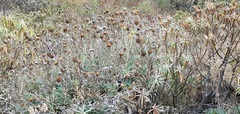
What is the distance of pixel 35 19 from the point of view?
7504 mm

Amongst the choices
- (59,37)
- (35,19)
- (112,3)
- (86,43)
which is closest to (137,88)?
(86,43)

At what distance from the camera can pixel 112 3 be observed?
1034 cm

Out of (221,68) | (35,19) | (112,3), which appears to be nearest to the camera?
(221,68)

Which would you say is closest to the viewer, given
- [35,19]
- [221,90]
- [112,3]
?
[221,90]

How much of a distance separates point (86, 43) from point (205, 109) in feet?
5.06

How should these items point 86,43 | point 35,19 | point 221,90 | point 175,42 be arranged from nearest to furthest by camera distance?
point 175,42 < point 221,90 < point 86,43 < point 35,19

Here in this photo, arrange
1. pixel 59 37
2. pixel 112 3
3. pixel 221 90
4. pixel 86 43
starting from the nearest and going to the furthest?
pixel 221 90 → pixel 86 43 → pixel 59 37 → pixel 112 3

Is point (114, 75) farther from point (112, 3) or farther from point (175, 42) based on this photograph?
point (112, 3)

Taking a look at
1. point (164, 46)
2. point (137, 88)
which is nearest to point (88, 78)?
point (137, 88)

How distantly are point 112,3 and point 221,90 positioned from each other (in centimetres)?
725

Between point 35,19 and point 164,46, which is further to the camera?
point 35,19

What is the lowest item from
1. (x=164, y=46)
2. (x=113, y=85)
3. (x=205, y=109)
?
(x=205, y=109)

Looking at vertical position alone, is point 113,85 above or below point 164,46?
below

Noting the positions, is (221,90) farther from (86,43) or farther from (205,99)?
(86,43)
